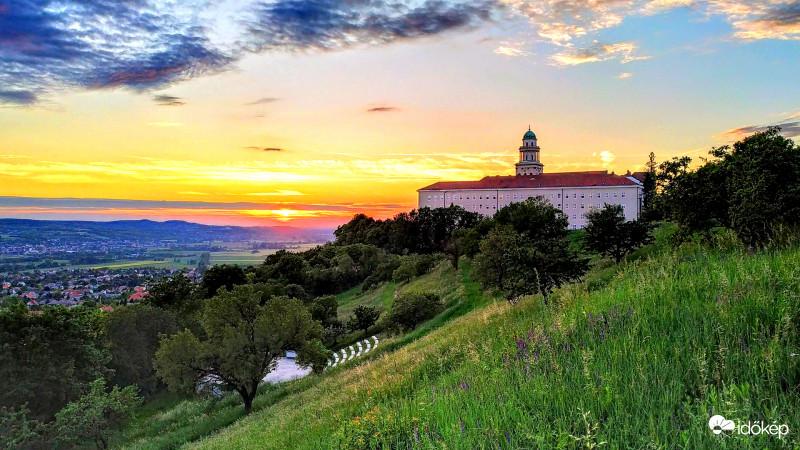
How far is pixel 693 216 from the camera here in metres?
21.6

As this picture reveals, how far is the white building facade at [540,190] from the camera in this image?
10969 centimetres

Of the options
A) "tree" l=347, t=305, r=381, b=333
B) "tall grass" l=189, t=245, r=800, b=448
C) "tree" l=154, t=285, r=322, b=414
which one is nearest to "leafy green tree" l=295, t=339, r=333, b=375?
"tree" l=154, t=285, r=322, b=414

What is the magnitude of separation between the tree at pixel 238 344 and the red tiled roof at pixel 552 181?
103 meters

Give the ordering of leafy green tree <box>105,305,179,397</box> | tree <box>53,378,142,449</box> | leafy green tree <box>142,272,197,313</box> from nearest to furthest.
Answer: tree <box>53,378,142,449</box> → leafy green tree <box>105,305,179,397</box> → leafy green tree <box>142,272,197,313</box>

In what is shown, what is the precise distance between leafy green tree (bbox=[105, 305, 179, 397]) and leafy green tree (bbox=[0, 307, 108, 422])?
7.01 meters

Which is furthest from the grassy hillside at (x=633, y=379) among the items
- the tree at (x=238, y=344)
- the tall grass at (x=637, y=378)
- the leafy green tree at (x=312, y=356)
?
the leafy green tree at (x=312, y=356)

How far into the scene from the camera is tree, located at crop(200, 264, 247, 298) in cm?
6856

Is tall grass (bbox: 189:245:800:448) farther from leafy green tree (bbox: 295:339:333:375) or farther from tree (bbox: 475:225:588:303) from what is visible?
leafy green tree (bbox: 295:339:333:375)

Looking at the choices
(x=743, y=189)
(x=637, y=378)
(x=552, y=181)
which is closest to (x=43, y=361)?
(x=637, y=378)

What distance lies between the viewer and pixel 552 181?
4648 inches

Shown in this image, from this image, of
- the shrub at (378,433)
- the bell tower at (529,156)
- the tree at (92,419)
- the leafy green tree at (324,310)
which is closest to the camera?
the shrub at (378,433)

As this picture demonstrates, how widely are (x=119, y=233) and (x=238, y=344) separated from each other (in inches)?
7798

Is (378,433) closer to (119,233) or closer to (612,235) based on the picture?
(612,235)

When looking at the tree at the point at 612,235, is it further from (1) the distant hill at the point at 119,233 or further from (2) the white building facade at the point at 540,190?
(1) the distant hill at the point at 119,233
